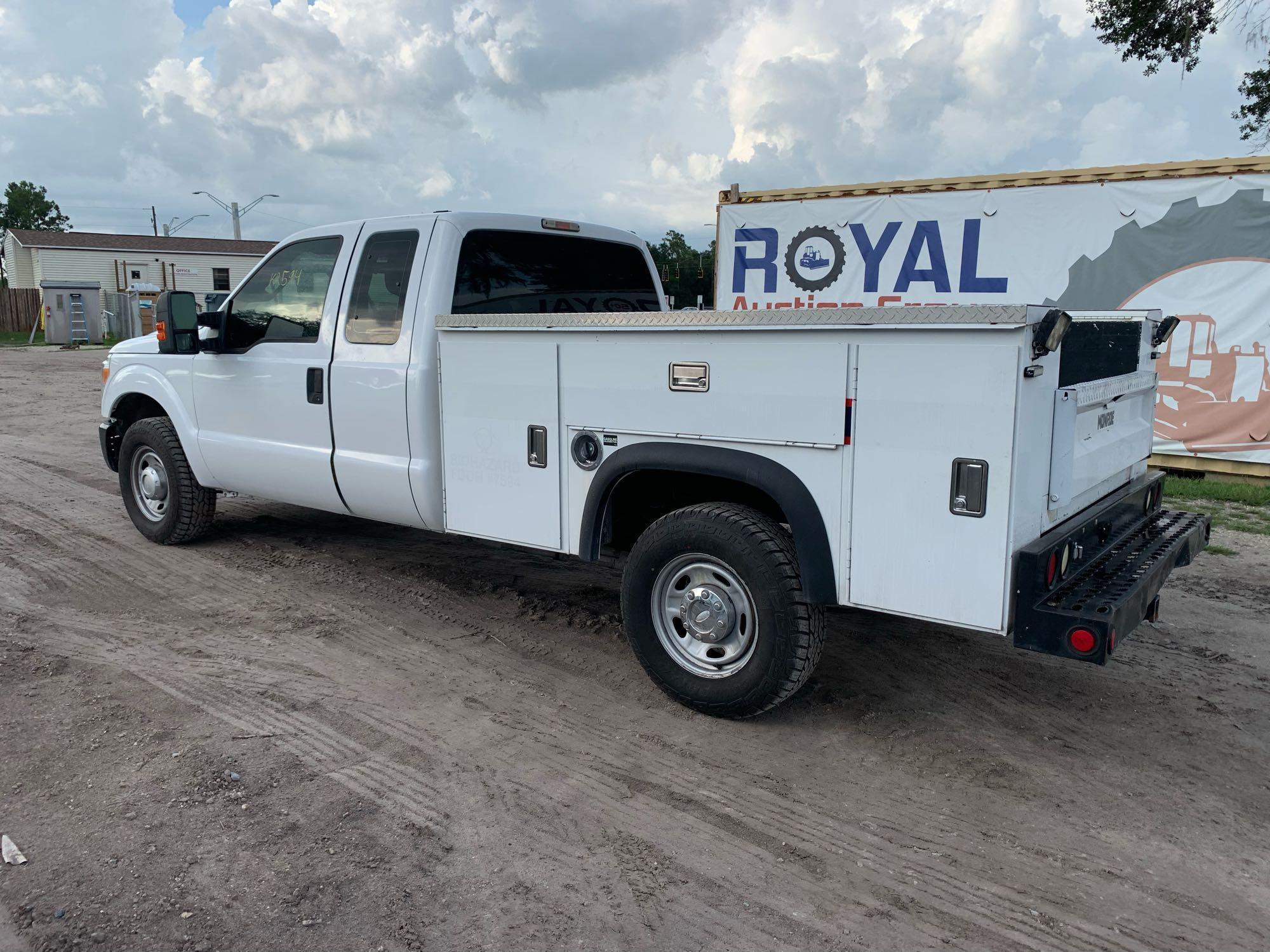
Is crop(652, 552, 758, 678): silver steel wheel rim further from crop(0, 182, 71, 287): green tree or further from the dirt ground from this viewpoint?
crop(0, 182, 71, 287): green tree

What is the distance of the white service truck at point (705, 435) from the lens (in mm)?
3377

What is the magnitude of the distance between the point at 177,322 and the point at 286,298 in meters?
0.82

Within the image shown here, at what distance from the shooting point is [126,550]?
22.7 feet

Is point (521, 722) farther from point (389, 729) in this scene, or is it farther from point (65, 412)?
point (65, 412)

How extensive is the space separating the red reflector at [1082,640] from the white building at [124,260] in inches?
1974

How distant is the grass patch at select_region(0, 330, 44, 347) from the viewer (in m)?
33.2

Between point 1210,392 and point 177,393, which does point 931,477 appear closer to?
point 177,393

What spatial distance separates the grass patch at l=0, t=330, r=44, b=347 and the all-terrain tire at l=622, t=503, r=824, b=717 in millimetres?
35112

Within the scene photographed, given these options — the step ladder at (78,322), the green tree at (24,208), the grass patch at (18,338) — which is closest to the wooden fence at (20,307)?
the grass patch at (18,338)

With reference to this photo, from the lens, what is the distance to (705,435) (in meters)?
3.99

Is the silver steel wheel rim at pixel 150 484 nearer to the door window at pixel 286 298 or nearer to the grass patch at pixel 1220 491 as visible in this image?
the door window at pixel 286 298

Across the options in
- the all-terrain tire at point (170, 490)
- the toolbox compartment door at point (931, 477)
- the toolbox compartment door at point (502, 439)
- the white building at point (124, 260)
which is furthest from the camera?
the white building at point (124, 260)

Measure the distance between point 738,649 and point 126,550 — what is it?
492 centimetres

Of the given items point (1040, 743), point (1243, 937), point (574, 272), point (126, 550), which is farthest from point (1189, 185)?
point (126, 550)
